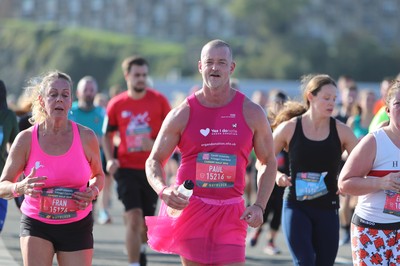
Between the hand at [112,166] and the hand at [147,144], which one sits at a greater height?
the hand at [147,144]

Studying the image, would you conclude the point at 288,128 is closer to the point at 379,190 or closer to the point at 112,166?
the point at 379,190

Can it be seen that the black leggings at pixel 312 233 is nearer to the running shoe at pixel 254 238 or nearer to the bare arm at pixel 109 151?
the bare arm at pixel 109 151

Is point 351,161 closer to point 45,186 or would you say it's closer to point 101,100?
point 45,186

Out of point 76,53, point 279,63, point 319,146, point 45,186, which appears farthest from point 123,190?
point 76,53

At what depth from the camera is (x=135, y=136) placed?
1008 cm

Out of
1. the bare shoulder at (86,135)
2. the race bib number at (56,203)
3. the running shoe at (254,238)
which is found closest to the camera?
the race bib number at (56,203)

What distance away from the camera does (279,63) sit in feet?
305

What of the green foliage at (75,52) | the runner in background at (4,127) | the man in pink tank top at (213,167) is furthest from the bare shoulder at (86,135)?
the green foliage at (75,52)

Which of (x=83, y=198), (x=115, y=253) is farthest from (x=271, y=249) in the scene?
(x=83, y=198)

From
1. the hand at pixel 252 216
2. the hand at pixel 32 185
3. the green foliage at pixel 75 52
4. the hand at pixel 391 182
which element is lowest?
the hand at pixel 252 216

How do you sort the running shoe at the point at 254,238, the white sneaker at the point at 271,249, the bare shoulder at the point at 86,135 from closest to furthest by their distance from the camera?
the bare shoulder at the point at 86,135 → the white sneaker at the point at 271,249 → the running shoe at the point at 254,238

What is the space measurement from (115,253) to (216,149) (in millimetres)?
5542

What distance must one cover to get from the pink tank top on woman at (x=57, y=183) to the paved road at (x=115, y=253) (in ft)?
13.2

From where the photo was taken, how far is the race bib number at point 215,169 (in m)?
6.13
